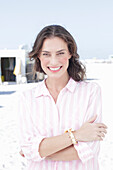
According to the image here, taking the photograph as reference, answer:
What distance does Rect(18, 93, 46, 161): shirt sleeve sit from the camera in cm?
139

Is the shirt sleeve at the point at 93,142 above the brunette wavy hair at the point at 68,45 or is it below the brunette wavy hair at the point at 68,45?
below

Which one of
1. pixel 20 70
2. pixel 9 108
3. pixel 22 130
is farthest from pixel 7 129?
pixel 20 70

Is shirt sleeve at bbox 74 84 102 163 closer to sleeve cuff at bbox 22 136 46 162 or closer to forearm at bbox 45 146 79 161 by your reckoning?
forearm at bbox 45 146 79 161

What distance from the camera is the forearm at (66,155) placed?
1.37 meters

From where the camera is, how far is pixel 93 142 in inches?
54.5

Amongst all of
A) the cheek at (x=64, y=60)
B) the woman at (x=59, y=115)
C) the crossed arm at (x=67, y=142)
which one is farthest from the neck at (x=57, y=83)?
the crossed arm at (x=67, y=142)

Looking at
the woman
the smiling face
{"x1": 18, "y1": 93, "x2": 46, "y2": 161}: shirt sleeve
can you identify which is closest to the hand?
the woman

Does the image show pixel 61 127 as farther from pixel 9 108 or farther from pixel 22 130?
pixel 9 108

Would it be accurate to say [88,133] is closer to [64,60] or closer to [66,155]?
[66,155]

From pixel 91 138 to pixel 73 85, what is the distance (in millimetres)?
320

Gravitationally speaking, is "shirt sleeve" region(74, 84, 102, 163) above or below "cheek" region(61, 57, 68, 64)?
below

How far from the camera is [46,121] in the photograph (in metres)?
1.45

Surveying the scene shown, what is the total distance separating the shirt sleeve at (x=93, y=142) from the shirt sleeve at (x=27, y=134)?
21 cm

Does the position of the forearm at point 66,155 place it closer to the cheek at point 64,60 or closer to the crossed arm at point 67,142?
the crossed arm at point 67,142
